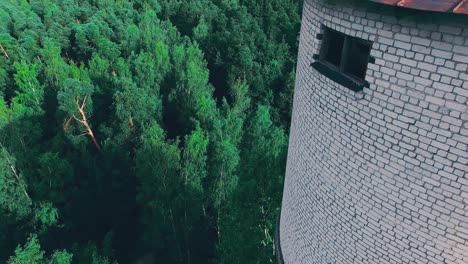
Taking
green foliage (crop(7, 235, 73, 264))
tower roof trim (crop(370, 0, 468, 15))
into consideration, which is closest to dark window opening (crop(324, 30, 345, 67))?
tower roof trim (crop(370, 0, 468, 15))

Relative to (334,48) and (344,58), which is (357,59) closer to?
(344,58)

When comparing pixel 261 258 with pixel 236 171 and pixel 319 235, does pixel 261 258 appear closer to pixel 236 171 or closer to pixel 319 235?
pixel 236 171

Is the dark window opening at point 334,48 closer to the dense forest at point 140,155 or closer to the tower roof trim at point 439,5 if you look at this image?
the tower roof trim at point 439,5

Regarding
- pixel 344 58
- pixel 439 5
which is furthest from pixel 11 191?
pixel 439 5

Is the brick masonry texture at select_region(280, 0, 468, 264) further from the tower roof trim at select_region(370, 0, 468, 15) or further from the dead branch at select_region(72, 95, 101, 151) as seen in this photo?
the dead branch at select_region(72, 95, 101, 151)

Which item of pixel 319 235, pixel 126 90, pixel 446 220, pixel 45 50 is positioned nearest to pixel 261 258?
pixel 319 235

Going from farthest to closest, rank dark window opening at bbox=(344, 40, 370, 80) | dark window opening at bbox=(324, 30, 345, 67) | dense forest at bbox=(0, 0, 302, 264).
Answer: dense forest at bbox=(0, 0, 302, 264) → dark window opening at bbox=(324, 30, 345, 67) → dark window opening at bbox=(344, 40, 370, 80)
